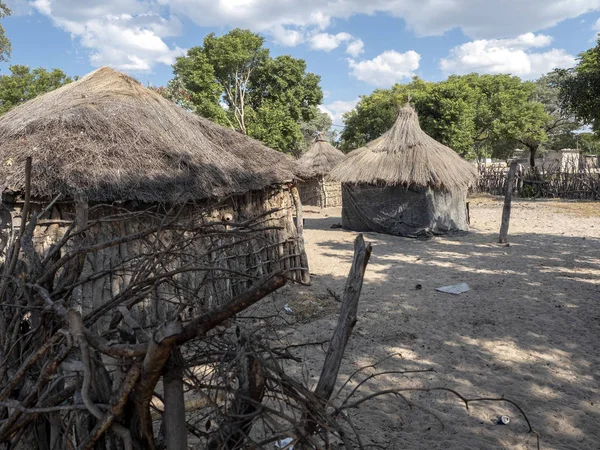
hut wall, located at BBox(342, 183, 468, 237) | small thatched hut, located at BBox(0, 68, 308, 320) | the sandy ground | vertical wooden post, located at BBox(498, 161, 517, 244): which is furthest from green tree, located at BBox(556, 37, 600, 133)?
small thatched hut, located at BBox(0, 68, 308, 320)

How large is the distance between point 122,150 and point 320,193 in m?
16.6

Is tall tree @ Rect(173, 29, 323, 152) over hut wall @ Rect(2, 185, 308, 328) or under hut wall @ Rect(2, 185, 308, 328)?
over

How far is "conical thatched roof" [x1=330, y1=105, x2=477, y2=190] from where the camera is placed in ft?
42.5

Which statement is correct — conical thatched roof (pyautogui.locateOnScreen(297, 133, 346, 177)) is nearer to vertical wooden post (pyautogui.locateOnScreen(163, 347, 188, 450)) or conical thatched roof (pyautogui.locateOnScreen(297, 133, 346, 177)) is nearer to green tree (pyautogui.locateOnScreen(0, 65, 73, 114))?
green tree (pyautogui.locateOnScreen(0, 65, 73, 114))

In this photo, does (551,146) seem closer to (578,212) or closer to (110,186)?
(578,212)

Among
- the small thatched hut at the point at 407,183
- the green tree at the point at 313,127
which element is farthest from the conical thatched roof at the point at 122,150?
the green tree at the point at 313,127

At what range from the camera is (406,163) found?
43.5 ft

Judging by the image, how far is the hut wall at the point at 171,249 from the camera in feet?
6.85

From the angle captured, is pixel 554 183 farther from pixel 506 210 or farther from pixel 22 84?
pixel 22 84

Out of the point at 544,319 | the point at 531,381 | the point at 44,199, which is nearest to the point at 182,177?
the point at 44,199

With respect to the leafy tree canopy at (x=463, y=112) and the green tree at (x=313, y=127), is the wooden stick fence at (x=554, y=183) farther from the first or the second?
the green tree at (x=313, y=127)

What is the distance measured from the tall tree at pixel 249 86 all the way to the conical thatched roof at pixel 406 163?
8.85 metres

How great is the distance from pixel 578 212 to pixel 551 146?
25998 millimetres

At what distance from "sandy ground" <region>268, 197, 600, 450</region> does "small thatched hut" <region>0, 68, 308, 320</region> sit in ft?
4.64
